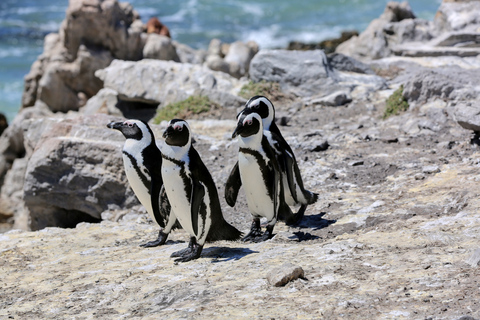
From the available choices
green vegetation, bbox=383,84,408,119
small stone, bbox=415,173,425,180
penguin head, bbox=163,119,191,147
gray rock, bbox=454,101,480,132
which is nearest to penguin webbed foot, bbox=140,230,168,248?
penguin head, bbox=163,119,191,147

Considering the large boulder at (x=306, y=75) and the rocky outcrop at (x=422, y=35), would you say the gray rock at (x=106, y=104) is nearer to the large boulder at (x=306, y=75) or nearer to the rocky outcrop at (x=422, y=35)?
the large boulder at (x=306, y=75)

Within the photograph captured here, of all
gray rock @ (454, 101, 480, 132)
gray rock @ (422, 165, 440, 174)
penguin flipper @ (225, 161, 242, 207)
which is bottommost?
gray rock @ (422, 165, 440, 174)

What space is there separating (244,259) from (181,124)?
121 centimetres

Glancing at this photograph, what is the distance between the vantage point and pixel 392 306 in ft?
11.7

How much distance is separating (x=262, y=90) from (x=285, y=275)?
775 cm

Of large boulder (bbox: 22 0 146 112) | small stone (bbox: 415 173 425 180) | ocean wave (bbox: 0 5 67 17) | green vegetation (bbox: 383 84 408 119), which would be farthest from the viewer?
ocean wave (bbox: 0 5 67 17)

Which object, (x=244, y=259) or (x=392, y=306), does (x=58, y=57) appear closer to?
(x=244, y=259)

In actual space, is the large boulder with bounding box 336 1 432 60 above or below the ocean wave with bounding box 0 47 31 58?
below

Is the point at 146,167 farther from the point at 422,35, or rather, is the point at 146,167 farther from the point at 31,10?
the point at 31,10

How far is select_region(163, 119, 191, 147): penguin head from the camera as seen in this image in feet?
16.3

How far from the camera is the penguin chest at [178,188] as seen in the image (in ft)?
16.7

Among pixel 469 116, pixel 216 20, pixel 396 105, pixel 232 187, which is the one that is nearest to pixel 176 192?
pixel 232 187

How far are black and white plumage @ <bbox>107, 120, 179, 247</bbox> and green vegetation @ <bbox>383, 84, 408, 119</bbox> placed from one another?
4935 mm

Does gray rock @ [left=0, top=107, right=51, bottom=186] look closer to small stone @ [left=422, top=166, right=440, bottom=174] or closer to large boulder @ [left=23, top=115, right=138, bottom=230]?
large boulder @ [left=23, top=115, right=138, bottom=230]
